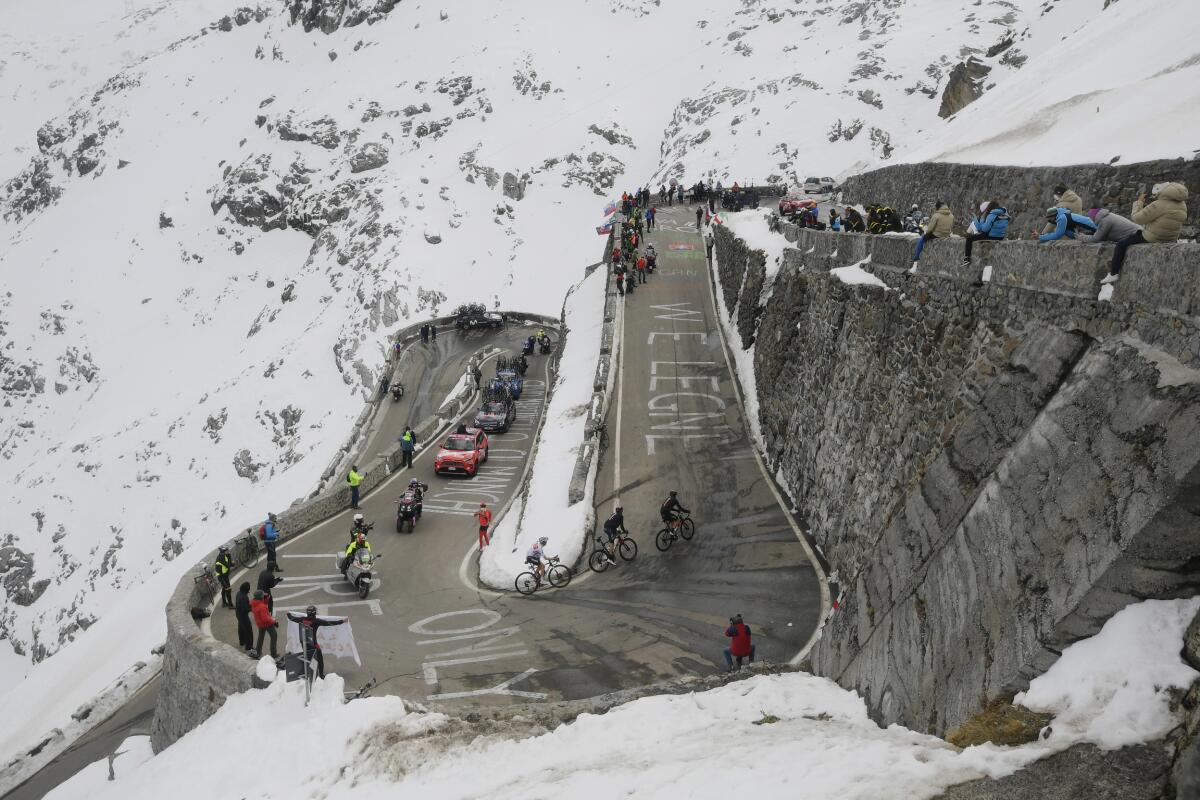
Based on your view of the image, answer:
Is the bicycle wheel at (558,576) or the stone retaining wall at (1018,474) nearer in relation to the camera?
the stone retaining wall at (1018,474)

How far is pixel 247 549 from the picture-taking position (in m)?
20.4

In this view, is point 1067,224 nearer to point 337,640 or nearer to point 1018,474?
point 1018,474

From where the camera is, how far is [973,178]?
66.4 ft

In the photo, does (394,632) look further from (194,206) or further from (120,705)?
(194,206)

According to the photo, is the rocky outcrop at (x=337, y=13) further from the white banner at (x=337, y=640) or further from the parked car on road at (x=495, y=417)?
the white banner at (x=337, y=640)

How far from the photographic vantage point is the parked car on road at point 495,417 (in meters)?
33.9

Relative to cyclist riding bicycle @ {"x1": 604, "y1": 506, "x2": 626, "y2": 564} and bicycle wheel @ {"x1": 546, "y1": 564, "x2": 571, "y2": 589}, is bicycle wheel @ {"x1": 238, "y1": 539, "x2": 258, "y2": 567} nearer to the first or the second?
bicycle wheel @ {"x1": 546, "y1": 564, "x2": 571, "y2": 589}

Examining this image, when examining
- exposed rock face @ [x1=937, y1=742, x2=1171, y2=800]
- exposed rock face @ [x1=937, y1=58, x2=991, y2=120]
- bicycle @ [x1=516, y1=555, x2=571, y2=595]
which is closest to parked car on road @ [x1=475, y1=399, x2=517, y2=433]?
bicycle @ [x1=516, y1=555, x2=571, y2=595]

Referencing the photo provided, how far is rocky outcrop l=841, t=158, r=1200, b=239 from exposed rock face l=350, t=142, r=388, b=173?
266ft

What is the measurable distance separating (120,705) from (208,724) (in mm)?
8366

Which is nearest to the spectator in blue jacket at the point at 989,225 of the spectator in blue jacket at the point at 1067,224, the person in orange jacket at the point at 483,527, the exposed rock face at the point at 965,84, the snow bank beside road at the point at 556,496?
the spectator in blue jacket at the point at 1067,224

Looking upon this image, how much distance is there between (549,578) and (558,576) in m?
0.22

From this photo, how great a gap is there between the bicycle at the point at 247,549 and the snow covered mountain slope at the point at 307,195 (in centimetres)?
1446

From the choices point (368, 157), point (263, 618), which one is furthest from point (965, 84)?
point (368, 157)
